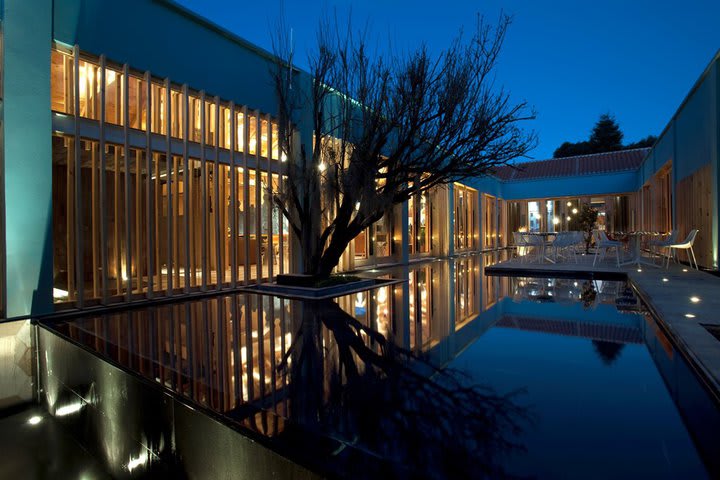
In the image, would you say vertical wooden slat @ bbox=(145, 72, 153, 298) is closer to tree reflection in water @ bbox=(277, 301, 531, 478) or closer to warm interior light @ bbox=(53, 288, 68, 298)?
warm interior light @ bbox=(53, 288, 68, 298)

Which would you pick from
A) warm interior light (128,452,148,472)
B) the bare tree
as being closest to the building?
the bare tree

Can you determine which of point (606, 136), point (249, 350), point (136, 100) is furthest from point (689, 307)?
point (606, 136)

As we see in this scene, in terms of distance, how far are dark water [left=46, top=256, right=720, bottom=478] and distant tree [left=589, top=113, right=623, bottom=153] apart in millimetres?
41843

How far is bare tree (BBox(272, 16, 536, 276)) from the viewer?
22.0ft

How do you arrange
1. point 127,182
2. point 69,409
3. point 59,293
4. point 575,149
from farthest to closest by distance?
point 575,149
point 59,293
point 127,182
point 69,409

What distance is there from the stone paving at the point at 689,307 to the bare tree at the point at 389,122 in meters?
3.11

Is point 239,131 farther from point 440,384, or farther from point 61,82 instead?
point 440,384

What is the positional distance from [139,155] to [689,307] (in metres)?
7.12

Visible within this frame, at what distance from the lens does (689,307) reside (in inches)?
170

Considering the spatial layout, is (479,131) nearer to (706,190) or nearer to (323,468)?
(706,190)

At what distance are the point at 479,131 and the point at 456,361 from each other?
4842mm

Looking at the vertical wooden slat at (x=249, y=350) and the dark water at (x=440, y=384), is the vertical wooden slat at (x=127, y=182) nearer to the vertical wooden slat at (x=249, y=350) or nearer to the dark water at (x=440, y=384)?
the dark water at (x=440, y=384)

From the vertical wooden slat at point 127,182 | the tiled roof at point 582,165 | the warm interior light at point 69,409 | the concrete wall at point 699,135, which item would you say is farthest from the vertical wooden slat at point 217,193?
the tiled roof at point 582,165

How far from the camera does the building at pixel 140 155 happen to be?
4.91m
